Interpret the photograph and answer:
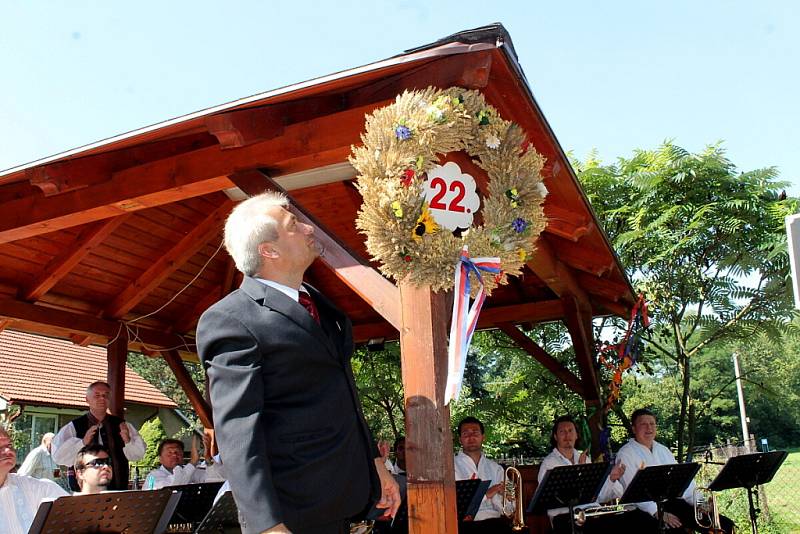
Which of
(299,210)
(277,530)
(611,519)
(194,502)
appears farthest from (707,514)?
(277,530)

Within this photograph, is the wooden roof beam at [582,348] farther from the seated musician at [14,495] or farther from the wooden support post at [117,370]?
the seated musician at [14,495]

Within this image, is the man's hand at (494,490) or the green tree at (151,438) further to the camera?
the green tree at (151,438)

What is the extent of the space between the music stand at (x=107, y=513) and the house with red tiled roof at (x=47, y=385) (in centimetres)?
Answer: 1608

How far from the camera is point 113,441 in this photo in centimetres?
734

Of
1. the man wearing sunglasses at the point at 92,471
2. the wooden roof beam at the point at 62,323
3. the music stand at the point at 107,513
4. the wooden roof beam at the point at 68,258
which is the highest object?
the wooden roof beam at the point at 68,258

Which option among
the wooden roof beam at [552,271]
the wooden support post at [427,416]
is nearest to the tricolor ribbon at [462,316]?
the wooden support post at [427,416]

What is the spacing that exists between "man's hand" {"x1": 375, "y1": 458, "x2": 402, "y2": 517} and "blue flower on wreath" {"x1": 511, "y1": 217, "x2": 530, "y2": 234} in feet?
5.11

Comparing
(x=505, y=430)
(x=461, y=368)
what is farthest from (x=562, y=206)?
(x=505, y=430)

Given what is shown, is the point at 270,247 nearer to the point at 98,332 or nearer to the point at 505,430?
the point at 98,332

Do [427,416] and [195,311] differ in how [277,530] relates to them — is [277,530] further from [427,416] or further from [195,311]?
[195,311]

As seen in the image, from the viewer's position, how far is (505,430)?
14672 mm

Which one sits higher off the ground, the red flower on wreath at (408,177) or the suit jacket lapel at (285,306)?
the red flower on wreath at (408,177)

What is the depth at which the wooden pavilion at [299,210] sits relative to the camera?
3.98 metres

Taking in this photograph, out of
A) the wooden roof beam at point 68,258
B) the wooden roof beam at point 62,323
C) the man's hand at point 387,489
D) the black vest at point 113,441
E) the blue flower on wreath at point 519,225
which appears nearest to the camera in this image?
the man's hand at point 387,489
